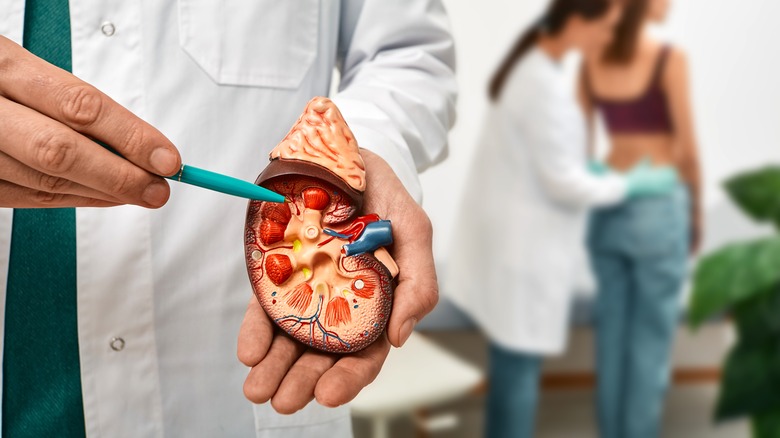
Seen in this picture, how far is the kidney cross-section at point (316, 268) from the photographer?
814mm

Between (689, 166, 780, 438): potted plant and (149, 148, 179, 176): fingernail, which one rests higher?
(149, 148, 179, 176): fingernail

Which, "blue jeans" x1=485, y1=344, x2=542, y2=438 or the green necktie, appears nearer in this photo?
the green necktie

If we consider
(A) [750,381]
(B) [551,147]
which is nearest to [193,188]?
(B) [551,147]

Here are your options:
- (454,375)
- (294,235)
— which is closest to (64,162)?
(294,235)

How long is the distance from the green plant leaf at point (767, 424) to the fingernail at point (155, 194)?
8.49ft

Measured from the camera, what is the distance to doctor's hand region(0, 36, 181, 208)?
0.60 meters

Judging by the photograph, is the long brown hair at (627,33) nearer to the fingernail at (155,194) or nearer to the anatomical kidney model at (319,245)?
the anatomical kidney model at (319,245)

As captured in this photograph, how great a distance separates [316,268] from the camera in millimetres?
863

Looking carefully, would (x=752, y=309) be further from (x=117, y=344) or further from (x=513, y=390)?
(x=117, y=344)

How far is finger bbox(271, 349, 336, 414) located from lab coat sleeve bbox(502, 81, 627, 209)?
6.41ft

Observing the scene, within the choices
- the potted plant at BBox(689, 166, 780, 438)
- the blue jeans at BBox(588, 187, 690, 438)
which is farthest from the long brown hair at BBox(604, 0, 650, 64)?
the potted plant at BBox(689, 166, 780, 438)

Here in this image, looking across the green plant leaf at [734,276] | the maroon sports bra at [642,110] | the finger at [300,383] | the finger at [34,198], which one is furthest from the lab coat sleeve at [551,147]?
the finger at [34,198]

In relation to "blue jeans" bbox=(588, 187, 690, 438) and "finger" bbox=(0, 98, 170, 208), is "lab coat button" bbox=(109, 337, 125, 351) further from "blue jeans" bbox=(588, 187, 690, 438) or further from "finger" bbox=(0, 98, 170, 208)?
"blue jeans" bbox=(588, 187, 690, 438)

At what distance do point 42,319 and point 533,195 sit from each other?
204 cm
